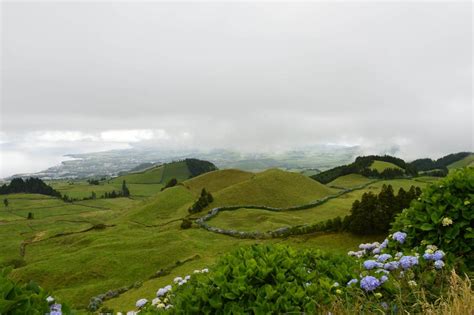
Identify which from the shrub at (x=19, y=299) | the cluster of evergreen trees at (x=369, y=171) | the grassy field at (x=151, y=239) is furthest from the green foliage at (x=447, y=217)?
the cluster of evergreen trees at (x=369, y=171)

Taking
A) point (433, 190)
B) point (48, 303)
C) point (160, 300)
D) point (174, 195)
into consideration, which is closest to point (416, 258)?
point (433, 190)

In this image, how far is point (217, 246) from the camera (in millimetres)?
45875

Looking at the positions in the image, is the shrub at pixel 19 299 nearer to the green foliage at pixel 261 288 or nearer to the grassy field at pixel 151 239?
the grassy field at pixel 151 239

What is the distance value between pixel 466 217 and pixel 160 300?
761 centimetres

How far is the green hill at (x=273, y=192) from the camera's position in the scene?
80.3 meters

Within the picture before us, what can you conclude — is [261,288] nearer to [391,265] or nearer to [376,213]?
[391,265]

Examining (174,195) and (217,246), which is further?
(174,195)

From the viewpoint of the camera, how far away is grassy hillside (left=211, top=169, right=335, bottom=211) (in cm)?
8031

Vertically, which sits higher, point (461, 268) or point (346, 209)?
point (461, 268)

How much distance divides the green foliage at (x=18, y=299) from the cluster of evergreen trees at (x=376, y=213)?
37456 millimetres

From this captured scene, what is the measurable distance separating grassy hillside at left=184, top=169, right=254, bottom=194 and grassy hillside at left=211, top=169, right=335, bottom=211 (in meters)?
16.7

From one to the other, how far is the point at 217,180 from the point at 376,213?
79.6 meters

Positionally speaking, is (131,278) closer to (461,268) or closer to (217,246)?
(217,246)

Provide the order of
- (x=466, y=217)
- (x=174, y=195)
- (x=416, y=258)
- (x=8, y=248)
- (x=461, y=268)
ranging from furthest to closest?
(x=174, y=195) < (x=8, y=248) < (x=466, y=217) < (x=461, y=268) < (x=416, y=258)
